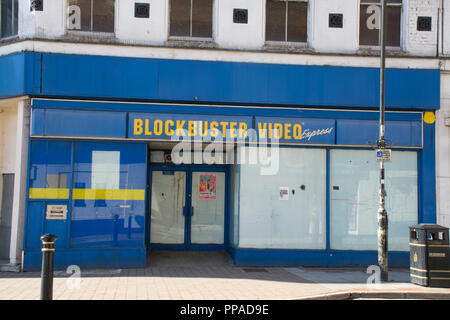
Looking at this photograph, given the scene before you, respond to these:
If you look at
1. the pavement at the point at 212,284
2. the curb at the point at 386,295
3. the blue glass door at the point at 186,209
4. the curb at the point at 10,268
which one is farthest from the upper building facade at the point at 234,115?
the curb at the point at 386,295

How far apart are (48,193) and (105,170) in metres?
1.50

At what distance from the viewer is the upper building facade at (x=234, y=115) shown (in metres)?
11.6

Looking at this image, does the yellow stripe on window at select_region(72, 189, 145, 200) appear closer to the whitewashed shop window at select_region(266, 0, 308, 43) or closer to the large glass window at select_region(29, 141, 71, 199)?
the large glass window at select_region(29, 141, 71, 199)

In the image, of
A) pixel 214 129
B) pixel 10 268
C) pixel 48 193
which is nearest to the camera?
pixel 10 268

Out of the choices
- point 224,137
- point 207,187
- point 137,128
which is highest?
point 137,128

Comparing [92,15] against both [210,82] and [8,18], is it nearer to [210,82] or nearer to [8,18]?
[8,18]

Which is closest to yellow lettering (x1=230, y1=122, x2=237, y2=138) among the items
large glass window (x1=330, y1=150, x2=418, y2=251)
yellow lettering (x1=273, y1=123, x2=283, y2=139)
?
yellow lettering (x1=273, y1=123, x2=283, y2=139)


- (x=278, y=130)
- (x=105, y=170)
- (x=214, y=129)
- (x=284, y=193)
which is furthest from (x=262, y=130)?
(x=105, y=170)

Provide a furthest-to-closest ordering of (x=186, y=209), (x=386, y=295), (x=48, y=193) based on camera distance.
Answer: (x=186, y=209) → (x=48, y=193) → (x=386, y=295)

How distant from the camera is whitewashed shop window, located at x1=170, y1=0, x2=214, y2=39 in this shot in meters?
12.6

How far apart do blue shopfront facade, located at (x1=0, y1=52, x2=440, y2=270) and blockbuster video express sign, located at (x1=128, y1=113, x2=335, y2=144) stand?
3cm

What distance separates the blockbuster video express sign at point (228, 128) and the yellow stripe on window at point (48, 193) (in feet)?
7.37

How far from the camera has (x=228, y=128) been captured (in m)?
12.1

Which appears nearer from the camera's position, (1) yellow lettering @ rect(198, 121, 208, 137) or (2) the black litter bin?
(2) the black litter bin
